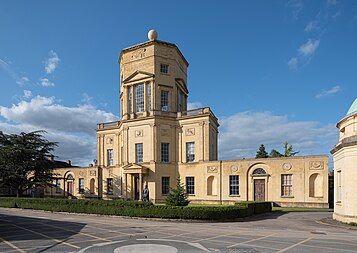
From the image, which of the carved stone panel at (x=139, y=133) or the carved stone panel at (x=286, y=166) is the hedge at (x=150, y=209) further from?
the carved stone panel at (x=139, y=133)

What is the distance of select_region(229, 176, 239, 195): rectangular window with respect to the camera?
33.3m

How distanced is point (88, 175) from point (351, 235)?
3709 cm

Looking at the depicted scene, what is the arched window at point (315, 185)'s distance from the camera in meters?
29.2

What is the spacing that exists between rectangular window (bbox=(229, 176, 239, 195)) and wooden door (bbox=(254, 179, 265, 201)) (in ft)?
6.79

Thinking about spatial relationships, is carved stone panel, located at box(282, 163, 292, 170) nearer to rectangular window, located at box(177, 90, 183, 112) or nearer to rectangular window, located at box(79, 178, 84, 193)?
rectangular window, located at box(177, 90, 183, 112)

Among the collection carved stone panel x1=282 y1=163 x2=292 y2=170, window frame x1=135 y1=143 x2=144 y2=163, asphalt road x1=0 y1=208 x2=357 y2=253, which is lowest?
asphalt road x1=0 y1=208 x2=357 y2=253

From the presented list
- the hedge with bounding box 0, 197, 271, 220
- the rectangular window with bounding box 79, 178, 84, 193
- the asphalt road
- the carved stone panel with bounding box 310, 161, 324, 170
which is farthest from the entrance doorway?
the carved stone panel with bounding box 310, 161, 324, 170

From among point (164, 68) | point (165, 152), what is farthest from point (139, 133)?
point (164, 68)

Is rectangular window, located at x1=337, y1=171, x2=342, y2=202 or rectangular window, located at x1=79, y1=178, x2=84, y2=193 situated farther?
rectangular window, located at x1=79, y1=178, x2=84, y2=193

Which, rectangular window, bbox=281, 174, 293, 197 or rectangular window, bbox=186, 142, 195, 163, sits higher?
rectangular window, bbox=186, 142, 195, 163

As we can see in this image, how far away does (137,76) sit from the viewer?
39.4 metres

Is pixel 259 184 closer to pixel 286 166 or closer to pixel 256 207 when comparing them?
pixel 286 166

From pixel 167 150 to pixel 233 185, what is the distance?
9612mm

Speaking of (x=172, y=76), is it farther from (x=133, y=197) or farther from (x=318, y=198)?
(x=318, y=198)
